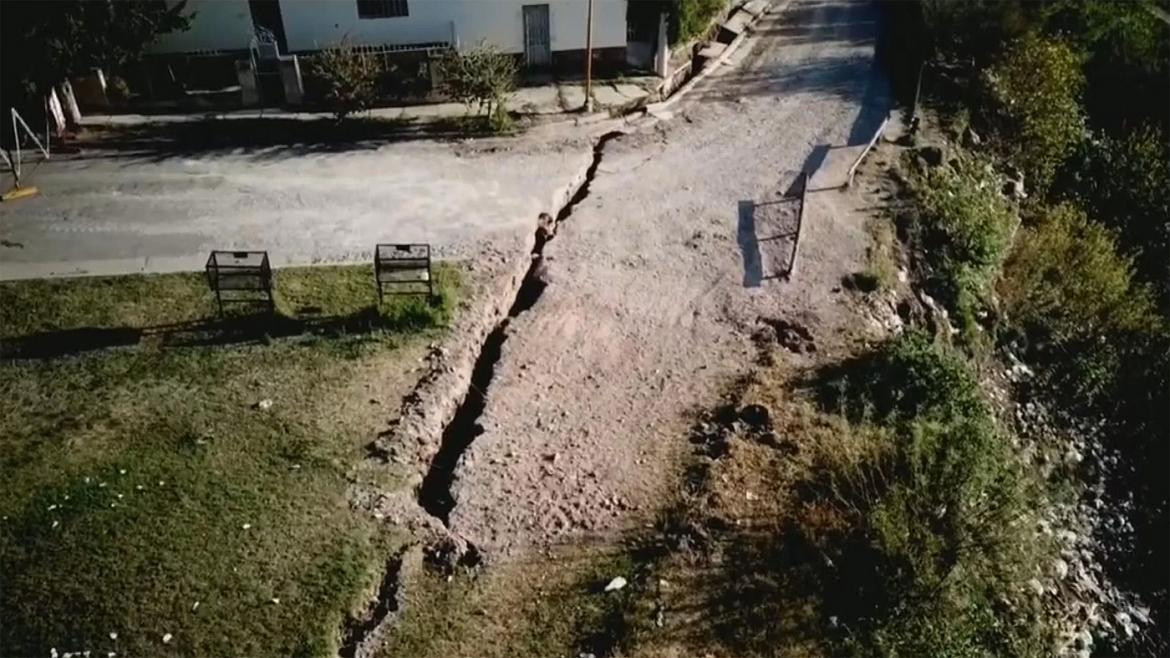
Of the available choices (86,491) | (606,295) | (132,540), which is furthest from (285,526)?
(606,295)

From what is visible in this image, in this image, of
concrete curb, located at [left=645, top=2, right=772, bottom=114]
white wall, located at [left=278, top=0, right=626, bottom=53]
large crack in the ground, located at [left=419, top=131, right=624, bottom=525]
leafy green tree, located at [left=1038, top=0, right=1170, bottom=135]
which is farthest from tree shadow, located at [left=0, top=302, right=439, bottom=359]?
leafy green tree, located at [left=1038, top=0, right=1170, bottom=135]

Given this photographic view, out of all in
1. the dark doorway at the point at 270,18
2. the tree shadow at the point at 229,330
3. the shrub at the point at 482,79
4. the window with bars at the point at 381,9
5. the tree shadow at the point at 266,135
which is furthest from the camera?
the dark doorway at the point at 270,18

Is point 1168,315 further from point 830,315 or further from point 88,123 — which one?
point 88,123

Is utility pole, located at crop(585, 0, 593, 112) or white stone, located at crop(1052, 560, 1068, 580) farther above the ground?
utility pole, located at crop(585, 0, 593, 112)

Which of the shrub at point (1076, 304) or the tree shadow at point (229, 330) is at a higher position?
the tree shadow at point (229, 330)

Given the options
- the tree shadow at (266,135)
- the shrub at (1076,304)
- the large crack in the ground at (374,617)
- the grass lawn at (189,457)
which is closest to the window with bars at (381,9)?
the tree shadow at (266,135)

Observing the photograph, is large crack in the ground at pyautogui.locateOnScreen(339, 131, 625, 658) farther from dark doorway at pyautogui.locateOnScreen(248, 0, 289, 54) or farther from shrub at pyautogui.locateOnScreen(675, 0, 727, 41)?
dark doorway at pyautogui.locateOnScreen(248, 0, 289, 54)

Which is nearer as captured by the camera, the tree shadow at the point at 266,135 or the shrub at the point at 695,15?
the tree shadow at the point at 266,135

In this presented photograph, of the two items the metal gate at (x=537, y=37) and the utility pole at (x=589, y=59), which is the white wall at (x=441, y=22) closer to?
the metal gate at (x=537, y=37)
